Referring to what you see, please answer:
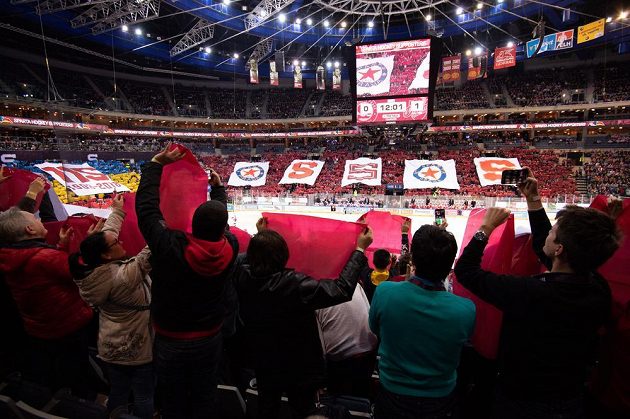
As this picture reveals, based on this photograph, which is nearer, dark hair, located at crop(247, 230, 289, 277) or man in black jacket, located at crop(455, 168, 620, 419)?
man in black jacket, located at crop(455, 168, 620, 419)

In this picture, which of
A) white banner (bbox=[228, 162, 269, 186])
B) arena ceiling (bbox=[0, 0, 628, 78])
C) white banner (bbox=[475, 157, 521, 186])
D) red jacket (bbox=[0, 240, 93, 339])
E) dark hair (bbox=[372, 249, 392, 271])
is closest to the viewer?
red jacket (bbox=[0, 240, 93, 339])

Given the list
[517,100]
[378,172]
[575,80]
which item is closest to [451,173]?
[378,172]

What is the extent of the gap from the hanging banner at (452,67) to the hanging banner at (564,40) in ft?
21.5

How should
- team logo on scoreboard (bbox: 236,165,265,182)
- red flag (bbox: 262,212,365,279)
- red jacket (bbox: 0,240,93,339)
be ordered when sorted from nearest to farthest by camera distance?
red flag (bbox: 262,212,365,279) < red jacket (bbox: 0,240,93,339) < team logo on scoreboard (bbox: 236,165,265,182)

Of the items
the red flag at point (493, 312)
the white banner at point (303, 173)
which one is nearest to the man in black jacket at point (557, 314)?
the red flag at point (493, 312)

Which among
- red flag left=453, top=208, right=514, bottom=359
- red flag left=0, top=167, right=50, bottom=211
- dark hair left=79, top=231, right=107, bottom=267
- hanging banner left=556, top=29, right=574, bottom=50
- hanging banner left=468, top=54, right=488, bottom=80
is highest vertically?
hanging banner left=556, top=29, right=574, bottom=50

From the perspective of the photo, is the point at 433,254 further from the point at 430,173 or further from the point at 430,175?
the point at 430,173

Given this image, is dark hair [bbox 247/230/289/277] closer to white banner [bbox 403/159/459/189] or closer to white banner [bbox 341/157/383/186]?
white banner [bbox 403/159/459/189]

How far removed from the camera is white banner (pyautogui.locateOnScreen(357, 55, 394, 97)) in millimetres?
17734

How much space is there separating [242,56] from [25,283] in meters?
41.7

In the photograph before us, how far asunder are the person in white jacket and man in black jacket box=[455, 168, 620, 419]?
7.27ft

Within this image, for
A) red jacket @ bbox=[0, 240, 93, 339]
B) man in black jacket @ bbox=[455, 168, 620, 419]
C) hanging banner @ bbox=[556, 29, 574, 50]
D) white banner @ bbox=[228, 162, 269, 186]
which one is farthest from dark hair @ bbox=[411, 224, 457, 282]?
white banner @ bbox=[228, 162, 269, 186]

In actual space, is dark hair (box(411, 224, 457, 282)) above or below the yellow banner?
below

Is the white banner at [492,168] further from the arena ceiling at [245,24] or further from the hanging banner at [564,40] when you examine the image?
the arena ceiling at [245,24]
